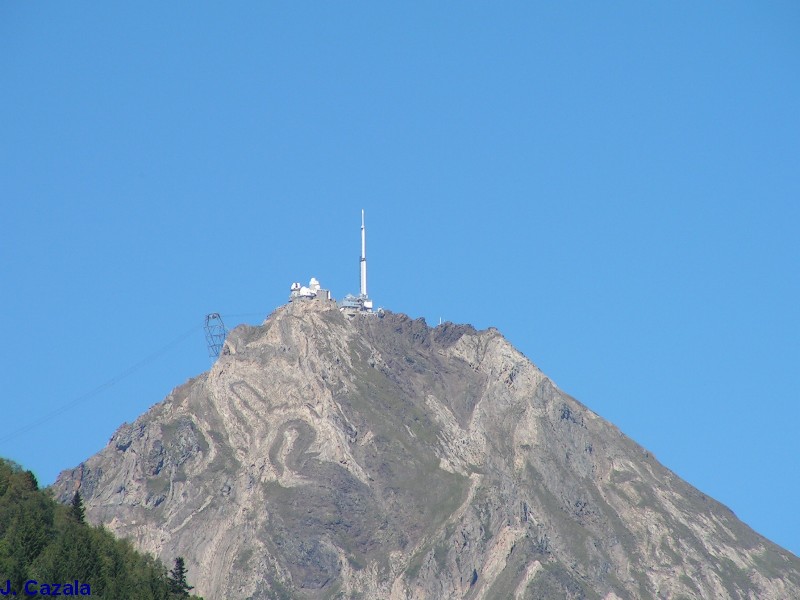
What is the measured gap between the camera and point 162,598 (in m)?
200

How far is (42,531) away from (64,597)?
16683 millimetres

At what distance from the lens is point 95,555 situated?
19725 cm

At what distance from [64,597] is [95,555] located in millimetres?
13640

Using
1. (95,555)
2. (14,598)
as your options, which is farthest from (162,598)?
(14,598)

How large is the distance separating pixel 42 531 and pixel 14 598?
72.1 ft

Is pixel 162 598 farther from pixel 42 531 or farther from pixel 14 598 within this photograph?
pixel 14 598

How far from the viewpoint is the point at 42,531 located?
199500mm

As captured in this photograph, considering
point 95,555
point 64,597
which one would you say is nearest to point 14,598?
point 64,597

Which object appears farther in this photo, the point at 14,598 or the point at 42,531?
the point at 42,531

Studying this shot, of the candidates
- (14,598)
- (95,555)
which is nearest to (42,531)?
(95,555)

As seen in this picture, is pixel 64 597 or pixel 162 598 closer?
pixel 64 597

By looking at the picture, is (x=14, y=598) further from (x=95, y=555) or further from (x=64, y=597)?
(x=95, y=555)

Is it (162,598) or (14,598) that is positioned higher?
(162,598)

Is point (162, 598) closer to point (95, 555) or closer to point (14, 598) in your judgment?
point (95, 555)
